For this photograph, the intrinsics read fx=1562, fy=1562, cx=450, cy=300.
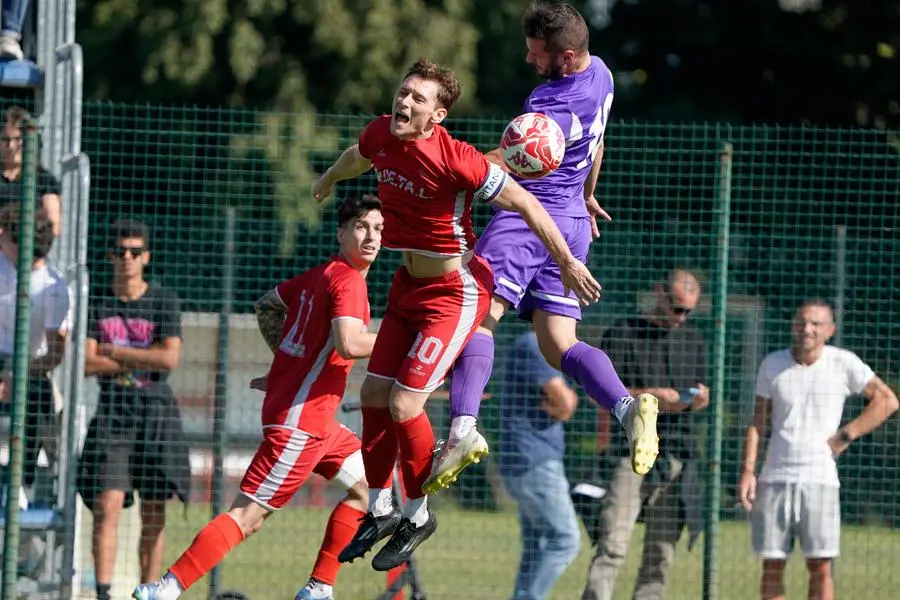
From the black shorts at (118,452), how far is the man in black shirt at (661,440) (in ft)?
7.98

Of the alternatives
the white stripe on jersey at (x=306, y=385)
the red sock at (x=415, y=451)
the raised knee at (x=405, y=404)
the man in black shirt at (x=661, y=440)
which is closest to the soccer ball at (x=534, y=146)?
the raised knee at (x=405, y=404)

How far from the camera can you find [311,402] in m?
7.31

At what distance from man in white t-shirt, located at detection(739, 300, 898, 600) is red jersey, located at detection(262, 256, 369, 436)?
2.49 metres

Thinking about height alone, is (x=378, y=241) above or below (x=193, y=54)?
below

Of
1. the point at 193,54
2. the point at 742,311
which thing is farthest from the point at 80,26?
the point at 742,311

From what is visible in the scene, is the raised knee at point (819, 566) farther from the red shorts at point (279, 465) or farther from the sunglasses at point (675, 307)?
the red shorts at point (279, 465)

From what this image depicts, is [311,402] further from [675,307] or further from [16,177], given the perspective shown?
[16,177]

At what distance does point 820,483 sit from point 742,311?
1172 mm

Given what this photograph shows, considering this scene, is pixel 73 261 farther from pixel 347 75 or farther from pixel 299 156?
pixel 347 75

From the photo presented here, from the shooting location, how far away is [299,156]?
1085cm

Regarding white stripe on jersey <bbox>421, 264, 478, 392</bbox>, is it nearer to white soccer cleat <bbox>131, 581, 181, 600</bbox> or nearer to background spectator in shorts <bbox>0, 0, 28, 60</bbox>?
white soccer cleat <bbox>131, 581, 181, 600</bbox>

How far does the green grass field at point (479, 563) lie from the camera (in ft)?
29.0

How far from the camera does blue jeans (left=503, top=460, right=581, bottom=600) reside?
8.41m

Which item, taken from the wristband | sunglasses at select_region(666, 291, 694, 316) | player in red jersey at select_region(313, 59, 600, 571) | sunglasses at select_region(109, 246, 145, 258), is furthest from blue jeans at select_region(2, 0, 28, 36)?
the wristband
